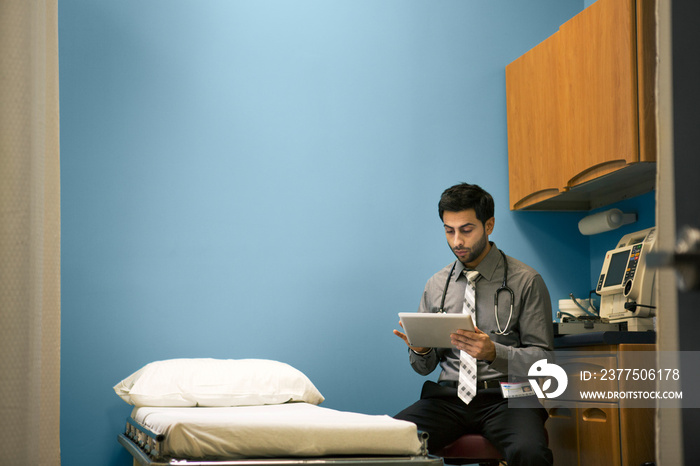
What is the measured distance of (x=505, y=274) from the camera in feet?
9.69

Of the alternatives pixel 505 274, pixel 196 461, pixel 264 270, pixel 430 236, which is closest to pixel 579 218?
pixel 430 236

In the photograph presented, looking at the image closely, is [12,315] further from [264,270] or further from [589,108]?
[589,108]

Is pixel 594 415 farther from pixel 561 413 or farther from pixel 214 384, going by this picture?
pixel 214 384

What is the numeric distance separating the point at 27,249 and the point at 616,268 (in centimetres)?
273

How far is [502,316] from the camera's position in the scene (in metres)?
2.91

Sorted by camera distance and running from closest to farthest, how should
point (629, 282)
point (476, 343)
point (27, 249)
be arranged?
point (27, 249) → point (476, 343) → point (629, 282)

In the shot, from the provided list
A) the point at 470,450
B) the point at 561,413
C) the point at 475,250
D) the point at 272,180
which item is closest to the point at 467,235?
the point at 475,250

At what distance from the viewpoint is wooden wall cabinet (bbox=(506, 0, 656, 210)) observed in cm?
307

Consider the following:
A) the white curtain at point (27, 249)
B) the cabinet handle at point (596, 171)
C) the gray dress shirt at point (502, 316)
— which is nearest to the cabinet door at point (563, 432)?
the gray dress shirt at point (502, 316)

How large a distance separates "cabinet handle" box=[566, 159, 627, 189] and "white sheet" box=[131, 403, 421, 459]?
64.6 inches

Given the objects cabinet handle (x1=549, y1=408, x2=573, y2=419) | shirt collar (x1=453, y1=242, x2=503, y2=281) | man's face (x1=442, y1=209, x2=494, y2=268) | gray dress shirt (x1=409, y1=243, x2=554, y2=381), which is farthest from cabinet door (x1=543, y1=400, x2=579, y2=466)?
man's face (x1=442, y1=209, x2=494, y2=268)

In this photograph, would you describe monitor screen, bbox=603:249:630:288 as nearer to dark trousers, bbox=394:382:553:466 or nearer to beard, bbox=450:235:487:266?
beard, bbox=450:235:487:266

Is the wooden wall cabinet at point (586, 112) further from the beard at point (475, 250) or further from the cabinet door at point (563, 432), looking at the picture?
the cabinet door at point (563, 432)

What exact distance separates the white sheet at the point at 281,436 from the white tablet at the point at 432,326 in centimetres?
44
